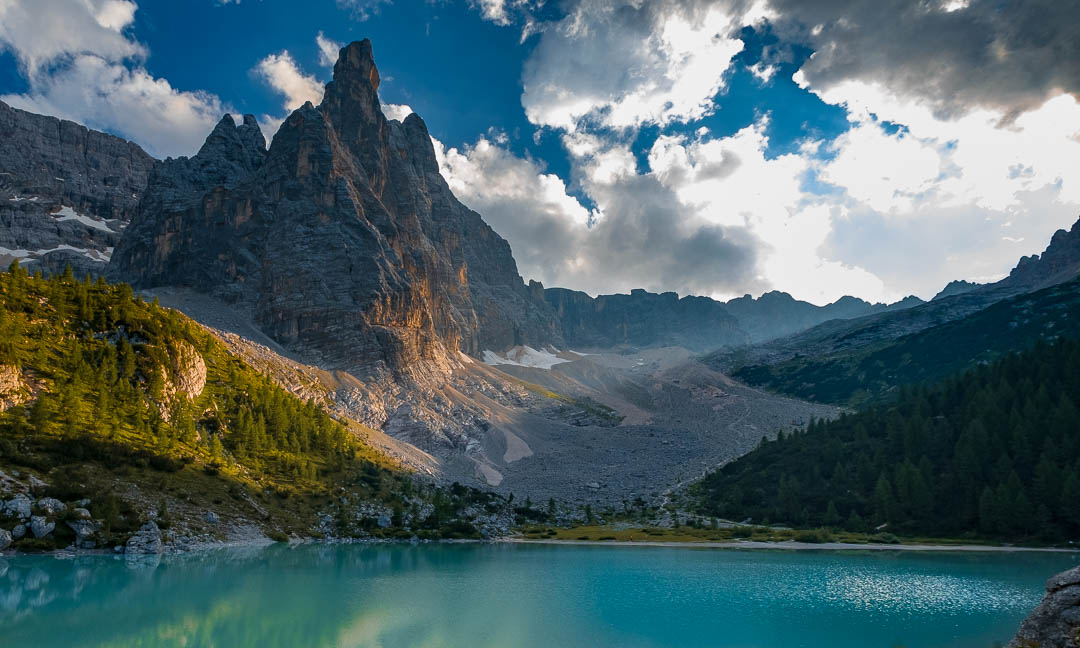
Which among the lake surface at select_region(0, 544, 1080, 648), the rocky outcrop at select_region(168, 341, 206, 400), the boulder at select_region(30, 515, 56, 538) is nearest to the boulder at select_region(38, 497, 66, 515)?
the boulder at select_region(30, 515, 56, 538)

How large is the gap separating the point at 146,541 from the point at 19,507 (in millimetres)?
10742

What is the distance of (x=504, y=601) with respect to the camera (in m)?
48.2

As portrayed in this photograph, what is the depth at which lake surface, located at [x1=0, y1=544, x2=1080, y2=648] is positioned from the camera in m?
36.5

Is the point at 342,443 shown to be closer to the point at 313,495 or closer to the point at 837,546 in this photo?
the point at 313,495

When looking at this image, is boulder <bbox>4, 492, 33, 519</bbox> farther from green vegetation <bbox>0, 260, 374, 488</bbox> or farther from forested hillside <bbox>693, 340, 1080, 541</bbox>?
forested hillside <bbox>693, 340, 1080, 541</bbox>

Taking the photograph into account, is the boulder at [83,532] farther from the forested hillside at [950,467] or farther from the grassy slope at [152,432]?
the forested hillside at [950,467]

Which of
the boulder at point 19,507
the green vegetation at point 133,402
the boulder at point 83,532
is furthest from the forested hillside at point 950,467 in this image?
the boulder at point 19,507

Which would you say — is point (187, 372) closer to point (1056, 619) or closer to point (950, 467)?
point (1056, 619)

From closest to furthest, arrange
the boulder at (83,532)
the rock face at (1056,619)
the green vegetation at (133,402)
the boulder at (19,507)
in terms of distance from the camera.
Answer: the rock face at (1056,619)
the boulder at (19,507)
the boulder at (83,532)
the green vegetation at (133,402)

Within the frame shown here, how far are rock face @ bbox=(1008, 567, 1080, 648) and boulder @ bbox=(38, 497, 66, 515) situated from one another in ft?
236

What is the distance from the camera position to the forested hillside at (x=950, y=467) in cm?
8231

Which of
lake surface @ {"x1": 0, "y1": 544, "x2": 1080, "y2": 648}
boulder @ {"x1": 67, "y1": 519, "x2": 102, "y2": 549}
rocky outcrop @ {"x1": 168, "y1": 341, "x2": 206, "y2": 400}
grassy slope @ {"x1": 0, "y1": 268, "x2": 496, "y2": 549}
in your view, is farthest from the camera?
rocky outcrop @ {"x1": 168, "y1": 341, "x2": 206, "y2": 400}

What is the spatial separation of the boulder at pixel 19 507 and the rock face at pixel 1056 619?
72074 millimetres

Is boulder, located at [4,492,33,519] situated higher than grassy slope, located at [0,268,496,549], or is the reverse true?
grassy slope, located at [0,268,496,549]
